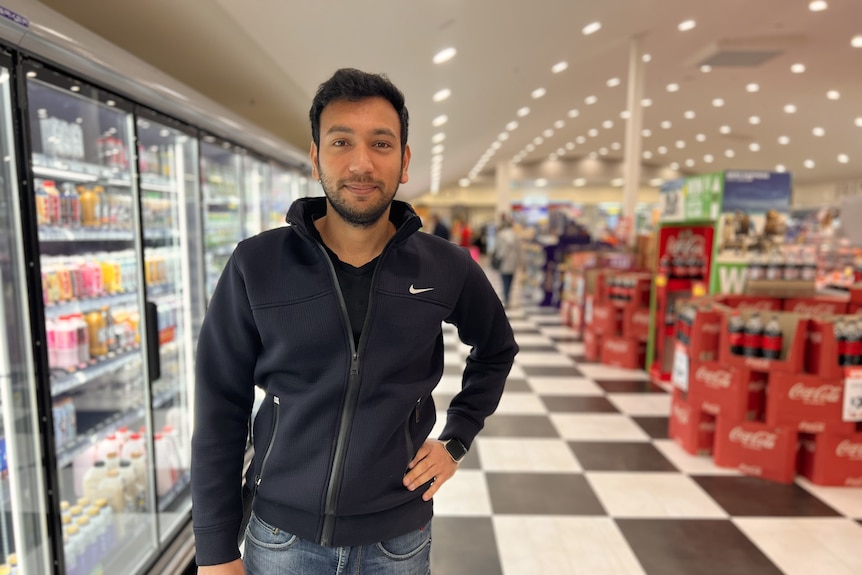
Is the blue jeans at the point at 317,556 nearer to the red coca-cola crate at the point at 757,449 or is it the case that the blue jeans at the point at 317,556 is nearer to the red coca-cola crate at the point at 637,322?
the red coca-cola crate at the point at 757,449

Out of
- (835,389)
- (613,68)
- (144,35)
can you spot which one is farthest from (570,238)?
(144,35)

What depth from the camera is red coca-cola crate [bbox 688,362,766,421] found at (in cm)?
340

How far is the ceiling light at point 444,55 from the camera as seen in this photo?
18.2 ft

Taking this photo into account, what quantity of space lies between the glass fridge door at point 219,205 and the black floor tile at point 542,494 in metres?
2.30

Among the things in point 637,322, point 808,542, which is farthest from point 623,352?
point 808,542

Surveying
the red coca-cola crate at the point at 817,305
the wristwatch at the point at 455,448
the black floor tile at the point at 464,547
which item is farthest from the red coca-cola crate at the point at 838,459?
the wristwatch at the point at 455,448

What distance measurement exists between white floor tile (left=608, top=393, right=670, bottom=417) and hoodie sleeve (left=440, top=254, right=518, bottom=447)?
3.46 m

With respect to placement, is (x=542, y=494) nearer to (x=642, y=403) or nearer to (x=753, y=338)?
(x=753, y=338)

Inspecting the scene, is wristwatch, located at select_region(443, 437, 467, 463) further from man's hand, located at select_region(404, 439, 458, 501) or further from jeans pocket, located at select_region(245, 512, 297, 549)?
jeans pocket, located at select_region(245, 512, 297, 549)

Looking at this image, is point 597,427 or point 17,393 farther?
point 597,427

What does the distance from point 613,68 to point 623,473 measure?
9153mm

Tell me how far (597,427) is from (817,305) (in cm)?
192

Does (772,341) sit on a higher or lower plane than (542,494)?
higher

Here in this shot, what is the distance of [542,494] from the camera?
311 cm
